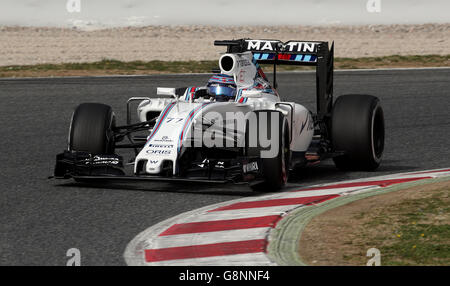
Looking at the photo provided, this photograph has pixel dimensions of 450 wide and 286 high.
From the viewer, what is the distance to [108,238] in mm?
6879

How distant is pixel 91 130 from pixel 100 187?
73 cm

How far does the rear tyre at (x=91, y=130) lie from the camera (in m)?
9.46

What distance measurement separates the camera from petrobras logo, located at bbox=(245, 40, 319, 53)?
36.0ft

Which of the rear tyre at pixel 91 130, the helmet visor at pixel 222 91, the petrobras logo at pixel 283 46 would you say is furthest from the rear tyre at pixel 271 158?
the petrobras logo at pixel 283 46

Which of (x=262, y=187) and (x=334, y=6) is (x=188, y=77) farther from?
(x=334, y=6)

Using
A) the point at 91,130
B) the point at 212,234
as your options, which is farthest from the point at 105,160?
the point at 212,234

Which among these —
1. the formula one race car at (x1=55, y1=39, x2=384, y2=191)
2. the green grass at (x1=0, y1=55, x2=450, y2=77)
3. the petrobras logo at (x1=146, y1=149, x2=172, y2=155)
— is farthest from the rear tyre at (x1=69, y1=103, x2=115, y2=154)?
the green grass at (x1=0, y1=55, x2=450, y2=77)

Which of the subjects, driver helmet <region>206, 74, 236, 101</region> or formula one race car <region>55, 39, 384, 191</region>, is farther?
driver helmet <region>206, 74, 236, 101</region>

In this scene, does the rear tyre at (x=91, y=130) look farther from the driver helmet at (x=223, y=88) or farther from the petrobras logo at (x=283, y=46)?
the petrobras logo at (x=283, y=46)

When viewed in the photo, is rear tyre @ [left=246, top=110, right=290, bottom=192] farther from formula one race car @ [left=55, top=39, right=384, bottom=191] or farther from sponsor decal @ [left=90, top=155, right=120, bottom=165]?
sponsor decal @ [left=90, top=155, right=120, bottom=165]

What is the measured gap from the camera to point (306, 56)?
11008 millimetres

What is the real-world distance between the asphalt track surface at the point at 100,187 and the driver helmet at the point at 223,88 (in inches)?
45.3
